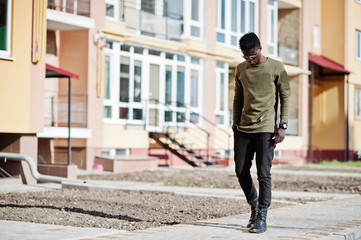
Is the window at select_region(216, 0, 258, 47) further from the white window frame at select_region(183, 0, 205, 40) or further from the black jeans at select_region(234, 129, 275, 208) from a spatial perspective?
the black jeans at select_region(234, 129, 275, 208)

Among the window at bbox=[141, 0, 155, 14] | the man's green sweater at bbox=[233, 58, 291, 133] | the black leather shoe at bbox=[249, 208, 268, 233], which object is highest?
the window at bbox=[141, 0, 155, 14]

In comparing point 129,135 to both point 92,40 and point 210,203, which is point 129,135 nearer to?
point 92,40

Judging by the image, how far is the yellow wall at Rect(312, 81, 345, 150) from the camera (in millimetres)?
36281

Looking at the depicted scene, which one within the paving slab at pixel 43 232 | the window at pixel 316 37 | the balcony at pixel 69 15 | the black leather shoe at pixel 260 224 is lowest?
the paving slab at pixel 43 232

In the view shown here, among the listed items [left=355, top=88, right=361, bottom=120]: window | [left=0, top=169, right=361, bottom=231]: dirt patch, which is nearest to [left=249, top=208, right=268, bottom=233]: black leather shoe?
[left=0, top=169, right=361, bottom=231]: dirt patch

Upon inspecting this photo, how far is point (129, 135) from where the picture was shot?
23.3 metres

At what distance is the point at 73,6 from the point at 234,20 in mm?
9326

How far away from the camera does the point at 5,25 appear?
1480 centimetres

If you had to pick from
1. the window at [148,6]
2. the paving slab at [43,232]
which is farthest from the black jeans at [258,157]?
the window at [148,6]

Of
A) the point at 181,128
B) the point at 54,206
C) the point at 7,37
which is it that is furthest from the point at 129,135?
the point at 54,206

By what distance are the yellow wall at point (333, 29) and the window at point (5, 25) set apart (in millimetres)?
24519

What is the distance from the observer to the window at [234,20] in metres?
28.6

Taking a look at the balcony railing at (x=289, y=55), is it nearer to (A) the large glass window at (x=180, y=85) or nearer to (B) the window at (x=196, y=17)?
(B) the window at (x=196, y=17)

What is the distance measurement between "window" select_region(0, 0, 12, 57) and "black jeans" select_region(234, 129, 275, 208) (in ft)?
27.7
